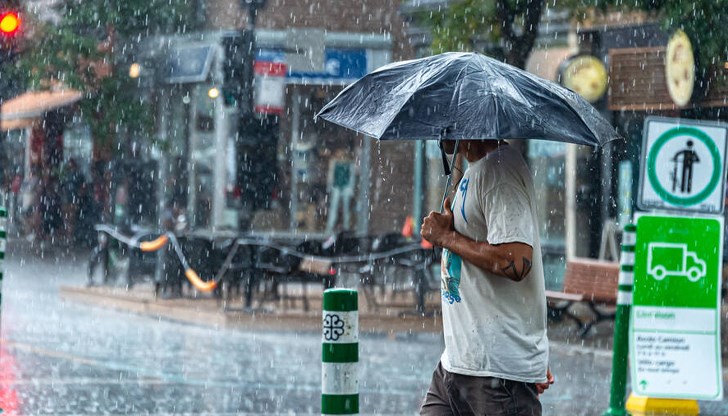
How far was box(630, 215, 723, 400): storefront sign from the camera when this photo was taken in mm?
9969

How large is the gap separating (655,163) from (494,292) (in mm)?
4638

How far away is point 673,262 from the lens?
10055 mm

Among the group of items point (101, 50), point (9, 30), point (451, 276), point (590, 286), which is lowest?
point (590, 286)

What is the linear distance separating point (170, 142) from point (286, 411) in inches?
890

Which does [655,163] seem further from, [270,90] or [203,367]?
[270,90]

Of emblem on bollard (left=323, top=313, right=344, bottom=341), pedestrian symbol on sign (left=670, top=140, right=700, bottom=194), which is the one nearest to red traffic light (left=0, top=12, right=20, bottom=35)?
pedestrian symbol on sign (left=670, top=140, right=700, bottom=194)

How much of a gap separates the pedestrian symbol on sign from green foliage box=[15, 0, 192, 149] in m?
22.8

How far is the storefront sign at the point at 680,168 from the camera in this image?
32.0 ft

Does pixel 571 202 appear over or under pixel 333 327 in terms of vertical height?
over

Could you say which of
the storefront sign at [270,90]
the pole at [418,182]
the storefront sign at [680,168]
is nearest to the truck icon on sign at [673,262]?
the storefront sign at [680,168]

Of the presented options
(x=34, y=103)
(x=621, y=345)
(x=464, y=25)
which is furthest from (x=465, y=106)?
(x=34, y=103)

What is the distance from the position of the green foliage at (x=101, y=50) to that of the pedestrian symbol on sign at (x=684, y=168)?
22.8 metres

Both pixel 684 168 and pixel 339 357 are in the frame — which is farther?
pixel 684 168

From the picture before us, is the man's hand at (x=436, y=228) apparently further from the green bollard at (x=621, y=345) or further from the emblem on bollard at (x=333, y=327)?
the green bollard at (x=621, y=345)
